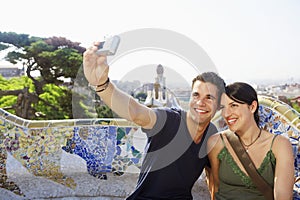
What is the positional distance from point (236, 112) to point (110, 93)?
62 centimetres

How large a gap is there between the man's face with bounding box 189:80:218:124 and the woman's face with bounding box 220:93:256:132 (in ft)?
0.26

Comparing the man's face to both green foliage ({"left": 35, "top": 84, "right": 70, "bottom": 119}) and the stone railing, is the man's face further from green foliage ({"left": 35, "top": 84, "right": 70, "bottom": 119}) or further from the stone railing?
green foliage ({"left": 35, "top": 84, "right": 70, "bottom": 119})

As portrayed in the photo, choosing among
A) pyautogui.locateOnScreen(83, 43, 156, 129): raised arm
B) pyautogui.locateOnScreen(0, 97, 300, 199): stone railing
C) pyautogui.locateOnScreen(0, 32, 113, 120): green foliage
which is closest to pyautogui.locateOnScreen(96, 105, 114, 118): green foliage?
pyautogui.locateOnScreen(0, 97, 300, 199): stone railing

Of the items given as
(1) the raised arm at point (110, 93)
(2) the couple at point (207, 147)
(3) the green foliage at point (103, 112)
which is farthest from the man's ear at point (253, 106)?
(3) the green foliage at point (103, 112)

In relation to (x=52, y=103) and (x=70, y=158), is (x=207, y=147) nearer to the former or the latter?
(x=70, y=158)

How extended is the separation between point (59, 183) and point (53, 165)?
157mm

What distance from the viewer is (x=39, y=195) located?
268cm

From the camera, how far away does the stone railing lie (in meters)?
2.60

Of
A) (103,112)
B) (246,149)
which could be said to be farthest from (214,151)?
(103,112)

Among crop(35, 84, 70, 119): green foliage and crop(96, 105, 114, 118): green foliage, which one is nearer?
crop(96, 105, 114, 118): green foliage

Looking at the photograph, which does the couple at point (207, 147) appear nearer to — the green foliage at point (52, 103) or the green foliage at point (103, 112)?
the green foliage at point (103, 112)

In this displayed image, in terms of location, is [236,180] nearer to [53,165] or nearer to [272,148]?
[272,148]

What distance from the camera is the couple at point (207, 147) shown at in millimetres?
1525

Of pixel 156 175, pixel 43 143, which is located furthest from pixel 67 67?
pixel 156 175
